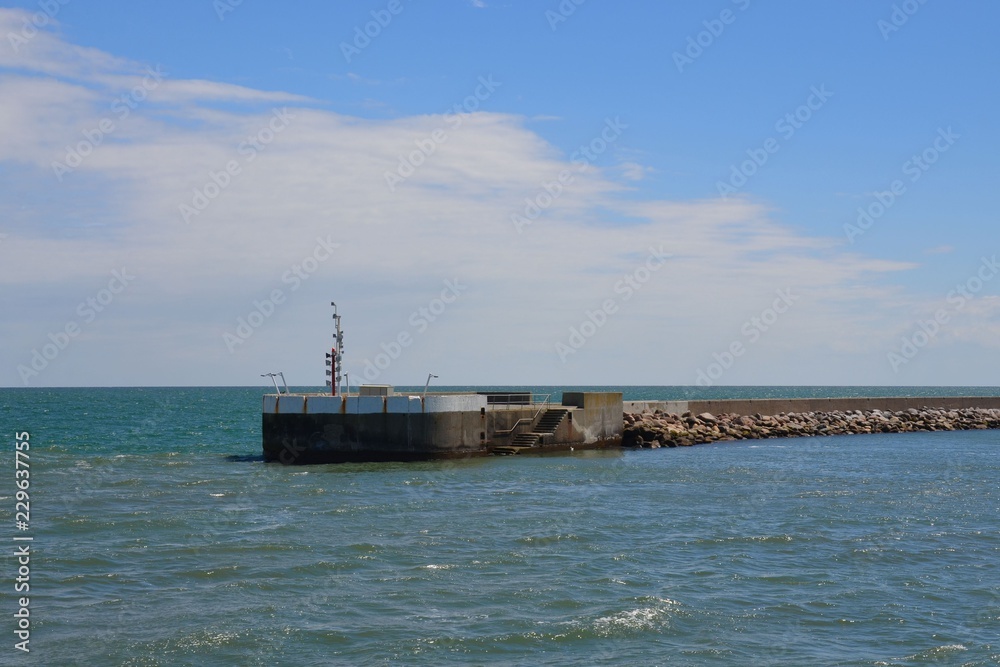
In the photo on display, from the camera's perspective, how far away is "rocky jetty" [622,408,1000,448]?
36.4 m

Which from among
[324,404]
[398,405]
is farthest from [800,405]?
[324,404]

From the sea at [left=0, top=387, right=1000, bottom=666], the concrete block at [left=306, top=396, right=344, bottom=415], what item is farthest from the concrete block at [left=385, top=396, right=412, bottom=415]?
the sea at [left=0, top=387, right=1000, bottom=666]

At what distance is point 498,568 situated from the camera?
14547 mm

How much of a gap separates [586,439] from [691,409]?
11.8 m

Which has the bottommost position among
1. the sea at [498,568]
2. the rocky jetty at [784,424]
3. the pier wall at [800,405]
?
the sea at [498,568]

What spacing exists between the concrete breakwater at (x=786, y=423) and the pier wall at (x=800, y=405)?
394 mm

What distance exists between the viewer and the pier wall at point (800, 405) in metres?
41.7

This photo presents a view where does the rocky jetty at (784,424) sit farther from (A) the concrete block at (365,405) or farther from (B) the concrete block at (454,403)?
(A) the concrete block at (365,405)

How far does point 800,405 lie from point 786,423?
5614mm

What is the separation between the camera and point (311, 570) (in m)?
14.4

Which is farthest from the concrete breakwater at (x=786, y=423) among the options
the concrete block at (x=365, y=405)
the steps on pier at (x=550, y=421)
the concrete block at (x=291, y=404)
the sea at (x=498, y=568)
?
the concrete block at (x=291, y=404)

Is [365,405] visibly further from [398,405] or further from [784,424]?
[784,424]

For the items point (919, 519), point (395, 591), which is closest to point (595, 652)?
point (395, 591)

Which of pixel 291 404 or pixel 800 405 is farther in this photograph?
pixel 800 405
